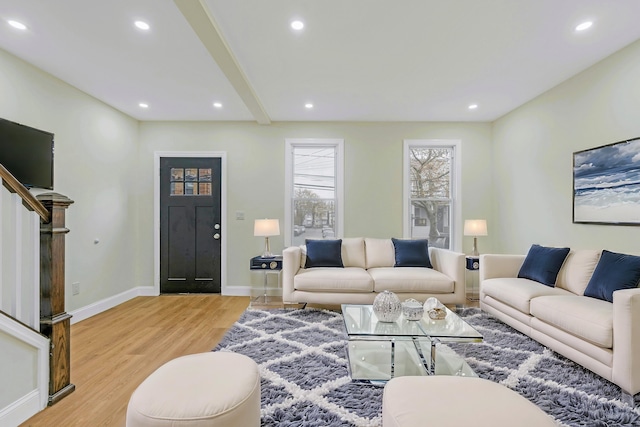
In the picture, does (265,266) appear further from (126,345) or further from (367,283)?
(126,345)

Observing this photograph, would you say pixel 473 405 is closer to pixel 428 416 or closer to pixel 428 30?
pixel 428 416

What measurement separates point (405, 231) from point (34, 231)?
4110mm

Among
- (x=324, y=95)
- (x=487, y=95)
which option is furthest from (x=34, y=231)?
(x=487, y=95)

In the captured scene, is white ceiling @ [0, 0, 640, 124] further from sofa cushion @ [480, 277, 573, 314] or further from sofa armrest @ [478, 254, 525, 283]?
sofa cushion @ [480, 277, 573, 314]

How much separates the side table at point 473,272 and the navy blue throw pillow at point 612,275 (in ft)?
4.55

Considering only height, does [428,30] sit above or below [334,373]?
above

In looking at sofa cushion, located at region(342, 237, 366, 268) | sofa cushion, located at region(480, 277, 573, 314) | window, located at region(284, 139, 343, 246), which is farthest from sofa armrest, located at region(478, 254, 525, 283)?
window, located at region(284, 139, 343, 246)

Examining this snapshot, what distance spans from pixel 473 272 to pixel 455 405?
3.80 meters

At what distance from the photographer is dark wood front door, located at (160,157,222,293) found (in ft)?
15.6

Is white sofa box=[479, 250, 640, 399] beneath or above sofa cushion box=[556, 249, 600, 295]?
beneath

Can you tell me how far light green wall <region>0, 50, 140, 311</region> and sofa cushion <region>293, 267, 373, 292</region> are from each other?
247 cm

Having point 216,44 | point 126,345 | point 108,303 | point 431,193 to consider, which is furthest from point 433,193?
point 108,303

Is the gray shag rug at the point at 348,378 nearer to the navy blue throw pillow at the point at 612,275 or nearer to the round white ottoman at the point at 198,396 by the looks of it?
the round white ottoman at the point at 198,396

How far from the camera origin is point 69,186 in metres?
3.49
